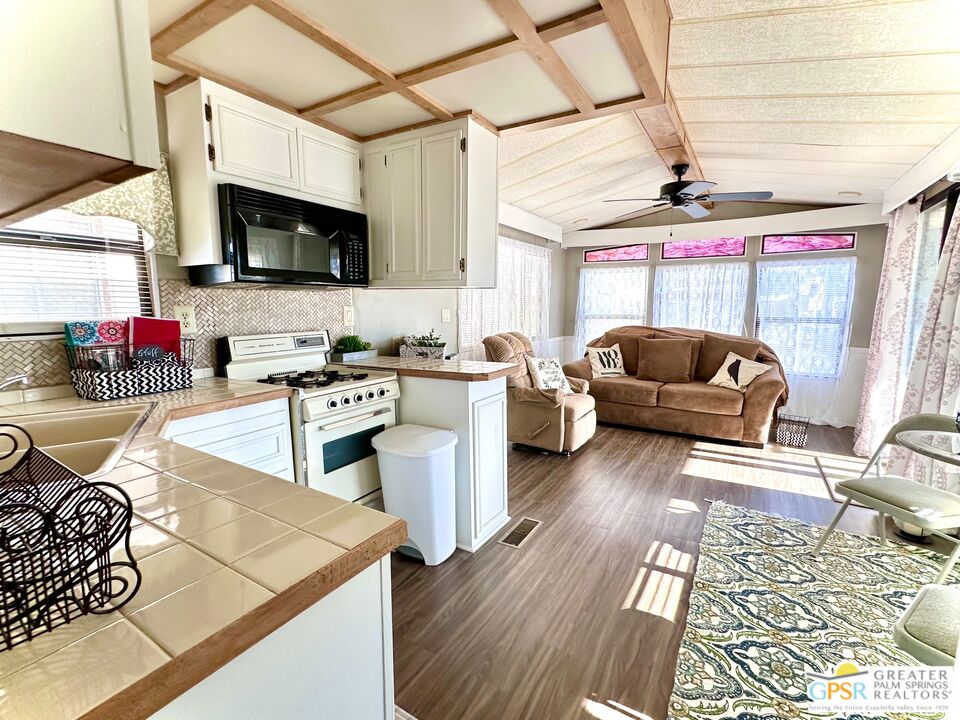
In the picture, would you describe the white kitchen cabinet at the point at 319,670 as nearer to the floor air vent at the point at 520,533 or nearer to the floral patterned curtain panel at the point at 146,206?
the floral patterned curtain panel at the point at 146,206

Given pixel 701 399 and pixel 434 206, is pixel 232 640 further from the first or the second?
pixel 701 399

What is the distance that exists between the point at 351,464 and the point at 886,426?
4520mm

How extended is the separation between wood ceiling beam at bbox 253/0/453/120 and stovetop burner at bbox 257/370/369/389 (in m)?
1.38

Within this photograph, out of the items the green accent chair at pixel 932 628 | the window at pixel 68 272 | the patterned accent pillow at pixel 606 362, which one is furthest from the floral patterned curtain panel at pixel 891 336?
→ the window at pixel 68 272

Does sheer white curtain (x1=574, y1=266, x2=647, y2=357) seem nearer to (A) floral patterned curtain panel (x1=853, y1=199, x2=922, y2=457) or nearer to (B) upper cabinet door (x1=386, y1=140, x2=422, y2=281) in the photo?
(A) floral patterned curtain panel (x1=853, y1=199, x2=922, y2=457)

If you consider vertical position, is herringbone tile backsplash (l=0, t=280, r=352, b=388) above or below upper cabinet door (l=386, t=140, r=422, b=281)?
below

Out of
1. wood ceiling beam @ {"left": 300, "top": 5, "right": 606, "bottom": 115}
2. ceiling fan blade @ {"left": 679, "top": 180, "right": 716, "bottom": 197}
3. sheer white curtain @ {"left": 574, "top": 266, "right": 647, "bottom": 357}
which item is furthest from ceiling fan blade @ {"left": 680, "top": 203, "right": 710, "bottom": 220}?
wood ceiling beam @ {"left": 300, "top": 5, "right": 606, "bottom": 115}

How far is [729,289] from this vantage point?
5430 mm

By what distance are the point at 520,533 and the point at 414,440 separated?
0.95 metres

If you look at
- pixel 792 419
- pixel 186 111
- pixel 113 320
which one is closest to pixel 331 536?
pixel 113 320

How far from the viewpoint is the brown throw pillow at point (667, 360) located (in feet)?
15.9

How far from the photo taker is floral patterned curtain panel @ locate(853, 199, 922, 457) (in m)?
3.66

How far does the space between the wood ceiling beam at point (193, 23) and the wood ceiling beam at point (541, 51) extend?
2.74 feet

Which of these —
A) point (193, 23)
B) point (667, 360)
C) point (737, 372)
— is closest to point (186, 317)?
point (193, 23)
